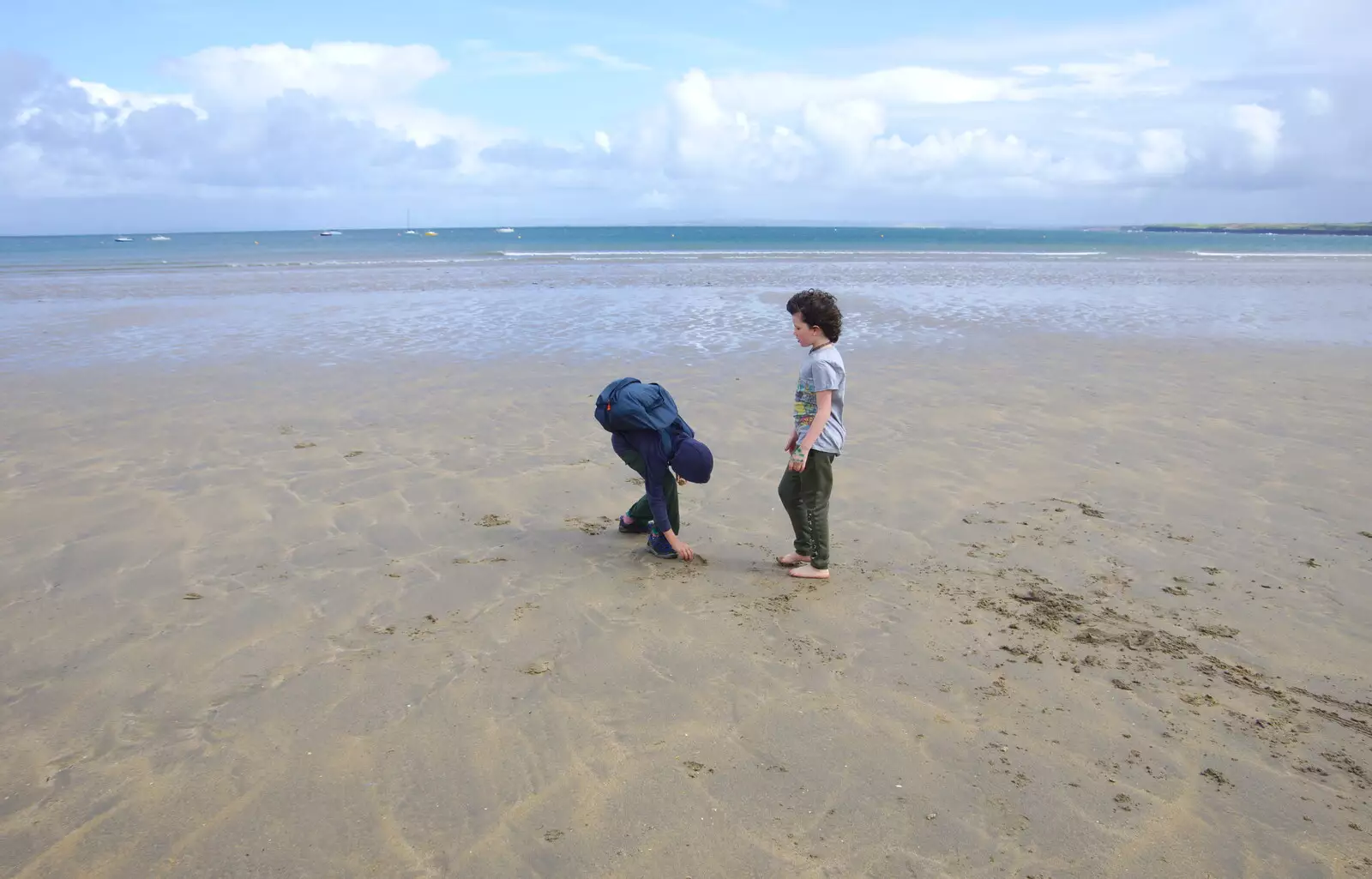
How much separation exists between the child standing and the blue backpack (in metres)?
0.75

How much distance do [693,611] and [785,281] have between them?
23662 millimetres

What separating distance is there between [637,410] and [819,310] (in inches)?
47.6

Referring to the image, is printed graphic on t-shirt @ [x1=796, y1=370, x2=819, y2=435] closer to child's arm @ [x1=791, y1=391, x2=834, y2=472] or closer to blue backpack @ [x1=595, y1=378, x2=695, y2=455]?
child's arm @ [x1=791, y1=391, x2=834, y2=472]

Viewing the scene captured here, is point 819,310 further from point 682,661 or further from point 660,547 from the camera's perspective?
point 682,661

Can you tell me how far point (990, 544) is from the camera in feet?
19.0

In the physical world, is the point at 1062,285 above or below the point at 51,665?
above

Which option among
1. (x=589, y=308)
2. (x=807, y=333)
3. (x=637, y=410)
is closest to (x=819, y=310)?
(x=807, y=333)

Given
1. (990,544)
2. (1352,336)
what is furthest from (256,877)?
(1352,336)

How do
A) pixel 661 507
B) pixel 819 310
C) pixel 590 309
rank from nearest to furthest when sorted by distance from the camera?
pixel 819 310 → pixel 661 507 → pixel 590 309

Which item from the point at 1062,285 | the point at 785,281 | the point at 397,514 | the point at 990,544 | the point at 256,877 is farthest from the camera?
the point at 785,281

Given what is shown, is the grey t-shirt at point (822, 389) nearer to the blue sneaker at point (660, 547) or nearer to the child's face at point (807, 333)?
the child's face at point (807, 333)

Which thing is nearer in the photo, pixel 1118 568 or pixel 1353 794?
pixel 1353 794

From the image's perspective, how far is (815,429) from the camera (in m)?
4.94

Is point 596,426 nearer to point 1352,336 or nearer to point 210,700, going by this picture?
point 210,700
